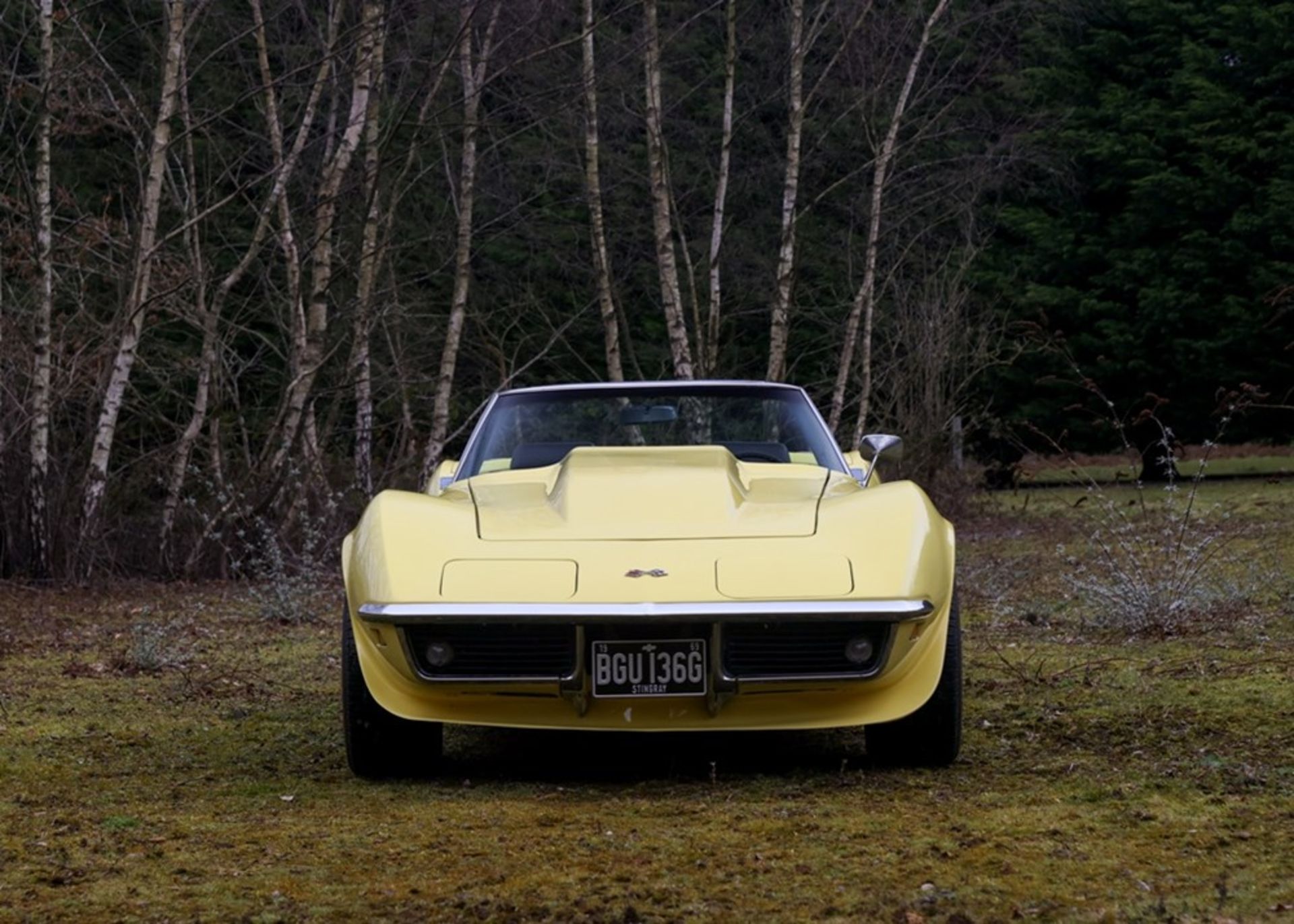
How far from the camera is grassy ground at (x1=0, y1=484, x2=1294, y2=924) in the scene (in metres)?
3.67

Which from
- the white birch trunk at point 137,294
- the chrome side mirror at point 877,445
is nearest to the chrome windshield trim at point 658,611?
the chrome side mirror at point 877,445

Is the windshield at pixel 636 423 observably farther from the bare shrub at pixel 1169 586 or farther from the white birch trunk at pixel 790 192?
the white birch trunk at pixel 790 192

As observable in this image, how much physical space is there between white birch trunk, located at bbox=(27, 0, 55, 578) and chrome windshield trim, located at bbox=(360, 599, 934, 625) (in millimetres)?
8417

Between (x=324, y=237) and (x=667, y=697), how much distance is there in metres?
10.3

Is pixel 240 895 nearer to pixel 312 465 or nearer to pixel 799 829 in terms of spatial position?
pixel 799 829

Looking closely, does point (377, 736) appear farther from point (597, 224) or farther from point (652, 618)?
point (597, 224)

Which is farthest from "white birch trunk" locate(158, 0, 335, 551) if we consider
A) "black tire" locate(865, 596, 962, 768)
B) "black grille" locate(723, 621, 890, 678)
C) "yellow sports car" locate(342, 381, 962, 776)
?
"black grille" locate(723, 621, 890, 678)

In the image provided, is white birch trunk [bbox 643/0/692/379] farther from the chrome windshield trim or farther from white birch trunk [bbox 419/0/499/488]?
the chrome windshield trim

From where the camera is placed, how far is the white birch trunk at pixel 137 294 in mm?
12742

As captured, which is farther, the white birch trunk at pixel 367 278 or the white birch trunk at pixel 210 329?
the white birch trunk at pixel 367 278

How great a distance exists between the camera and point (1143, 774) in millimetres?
4965

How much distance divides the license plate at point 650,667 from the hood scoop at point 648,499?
42 centimetres

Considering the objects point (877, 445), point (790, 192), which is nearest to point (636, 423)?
point (877, 445)

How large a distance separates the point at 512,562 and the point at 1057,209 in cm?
2857
